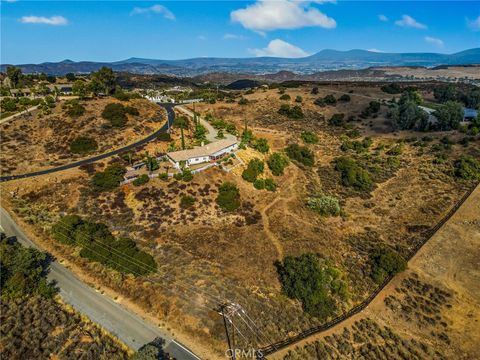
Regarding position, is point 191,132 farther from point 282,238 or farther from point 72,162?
point 282,238

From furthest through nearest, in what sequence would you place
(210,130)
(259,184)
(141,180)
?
(210,130) → (259,184) → (141,180)

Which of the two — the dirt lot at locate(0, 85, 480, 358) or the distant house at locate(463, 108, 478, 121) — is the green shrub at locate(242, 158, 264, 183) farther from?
the distant house at locate(463, 108, 478, 121)

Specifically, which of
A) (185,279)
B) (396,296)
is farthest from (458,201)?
(185,279)

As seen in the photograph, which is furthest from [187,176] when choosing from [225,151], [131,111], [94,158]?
[131,111]

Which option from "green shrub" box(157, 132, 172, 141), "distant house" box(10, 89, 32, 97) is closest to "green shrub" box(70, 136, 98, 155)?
"green shrub" box(157, 132, 172, 141)

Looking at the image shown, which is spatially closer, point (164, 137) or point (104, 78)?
point (164, 137)

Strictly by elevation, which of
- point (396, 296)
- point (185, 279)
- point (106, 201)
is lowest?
point (396, 296)

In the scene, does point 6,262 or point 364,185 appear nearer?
point 6,262

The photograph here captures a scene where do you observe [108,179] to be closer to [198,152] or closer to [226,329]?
[198,152]
